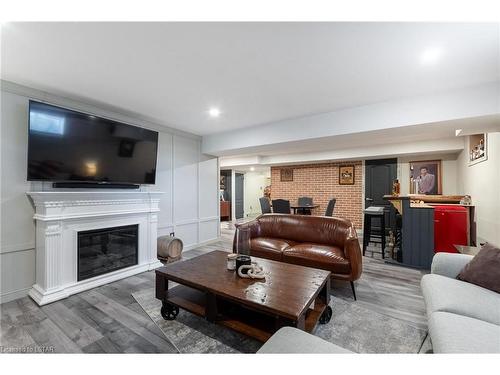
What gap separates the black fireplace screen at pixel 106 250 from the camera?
272cm

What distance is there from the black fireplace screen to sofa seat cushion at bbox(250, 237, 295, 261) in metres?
1.79

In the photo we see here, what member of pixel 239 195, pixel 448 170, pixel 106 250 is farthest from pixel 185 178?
pixel 448 170

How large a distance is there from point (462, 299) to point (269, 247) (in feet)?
6.37

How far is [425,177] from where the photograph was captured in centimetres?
546

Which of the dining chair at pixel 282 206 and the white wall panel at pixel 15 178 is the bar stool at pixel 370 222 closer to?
the dining chair at pixel 282 206

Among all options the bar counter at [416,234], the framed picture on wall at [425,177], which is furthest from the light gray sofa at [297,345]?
the framed picture on wall at [425,177]

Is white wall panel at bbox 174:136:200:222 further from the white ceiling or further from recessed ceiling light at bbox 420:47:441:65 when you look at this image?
recessed ceiling light at bbox 420:47:441:65

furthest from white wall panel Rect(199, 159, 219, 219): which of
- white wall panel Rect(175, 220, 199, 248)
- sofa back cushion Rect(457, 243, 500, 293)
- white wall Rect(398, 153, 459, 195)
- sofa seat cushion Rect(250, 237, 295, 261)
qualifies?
white wall Rect(398, 153, 459, 195)

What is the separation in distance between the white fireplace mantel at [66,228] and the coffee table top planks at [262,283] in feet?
4.39

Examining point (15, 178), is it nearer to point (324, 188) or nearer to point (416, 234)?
point (416, 234)

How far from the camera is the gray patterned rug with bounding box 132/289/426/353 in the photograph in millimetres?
1653
